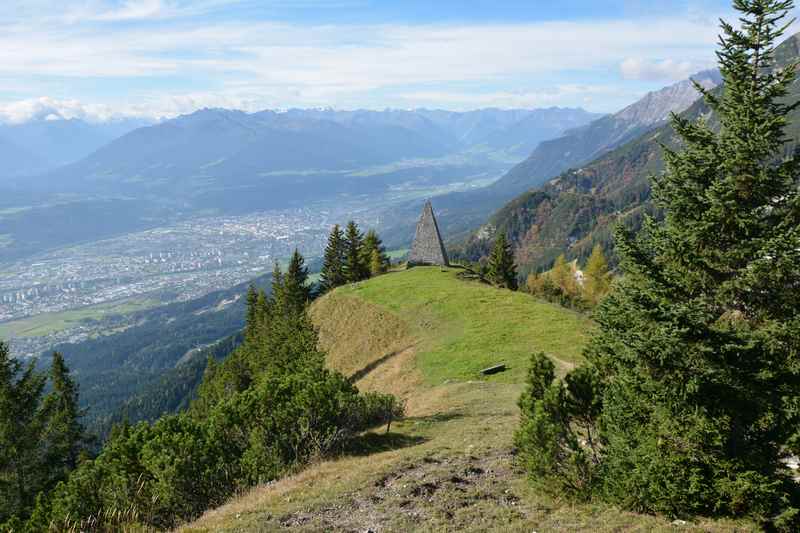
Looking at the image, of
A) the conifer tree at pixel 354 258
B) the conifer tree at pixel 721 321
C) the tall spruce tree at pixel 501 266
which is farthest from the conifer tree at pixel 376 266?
the conifer tree at pixel 721 321

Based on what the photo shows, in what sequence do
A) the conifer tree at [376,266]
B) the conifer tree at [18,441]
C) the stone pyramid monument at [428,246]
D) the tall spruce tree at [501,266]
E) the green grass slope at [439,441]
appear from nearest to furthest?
the green grass slope at [439,441] < the conifer tree at [18,441] < the tall spruce tree at [501,266] < the stone pyramid monument at [428,246] < the conifer tree at [376,266]

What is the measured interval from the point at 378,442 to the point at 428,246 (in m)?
54.3

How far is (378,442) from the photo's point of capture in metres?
21.2

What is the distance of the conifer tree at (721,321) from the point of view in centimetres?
1148

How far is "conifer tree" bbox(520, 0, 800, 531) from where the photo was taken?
1148 cm

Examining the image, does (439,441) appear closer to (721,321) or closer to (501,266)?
(721,321)

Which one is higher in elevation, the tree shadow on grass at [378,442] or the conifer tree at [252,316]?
the tree shadow on grass at [378,442]

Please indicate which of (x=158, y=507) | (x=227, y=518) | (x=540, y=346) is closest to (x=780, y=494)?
(x=227, y=518)

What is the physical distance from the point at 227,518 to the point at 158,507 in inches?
127

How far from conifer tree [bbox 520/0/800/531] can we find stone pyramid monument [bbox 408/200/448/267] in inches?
2378

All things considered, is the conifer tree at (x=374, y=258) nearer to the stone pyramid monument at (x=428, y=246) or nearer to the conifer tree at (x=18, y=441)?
the stone pyramid monument at (x=428, y=246)

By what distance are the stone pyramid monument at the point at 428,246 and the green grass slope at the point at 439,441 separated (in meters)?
21.1

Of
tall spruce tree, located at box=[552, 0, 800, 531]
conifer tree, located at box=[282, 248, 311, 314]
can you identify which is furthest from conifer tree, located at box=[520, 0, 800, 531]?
conifer tree, located at box=[282, 248, 311, 314]

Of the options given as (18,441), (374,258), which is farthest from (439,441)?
(374,258)
